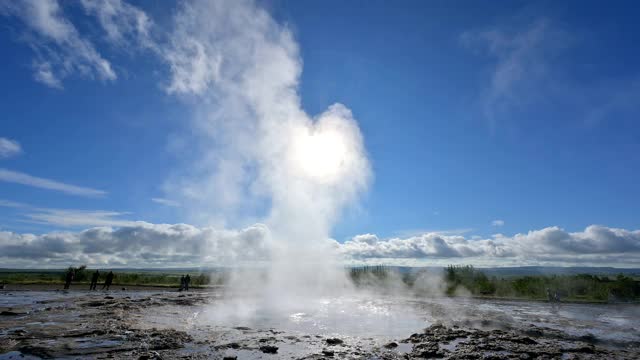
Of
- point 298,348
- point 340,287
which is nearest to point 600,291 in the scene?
point 340,287

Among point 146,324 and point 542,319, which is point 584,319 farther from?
point 146,324

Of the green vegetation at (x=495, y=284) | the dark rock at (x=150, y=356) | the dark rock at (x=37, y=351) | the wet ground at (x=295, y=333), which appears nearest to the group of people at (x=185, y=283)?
the green vegetation at (x=495, y=284)

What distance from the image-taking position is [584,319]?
91.7ft

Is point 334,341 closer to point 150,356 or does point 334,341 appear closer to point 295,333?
point 295,333

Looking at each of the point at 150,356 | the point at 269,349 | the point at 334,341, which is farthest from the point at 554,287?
the point at 150,356

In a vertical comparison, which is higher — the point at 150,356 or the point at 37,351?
the point at 37,351

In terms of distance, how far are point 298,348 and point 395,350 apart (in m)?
3.70

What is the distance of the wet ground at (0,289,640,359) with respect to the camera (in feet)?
49.5

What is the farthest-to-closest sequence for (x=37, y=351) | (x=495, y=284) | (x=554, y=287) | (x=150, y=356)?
(x=495, y=284) → (x=554, y=287) → (x=37, y=351) → (x=150, y=356)

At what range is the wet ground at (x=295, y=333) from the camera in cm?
1509

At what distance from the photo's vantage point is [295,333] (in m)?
19.8

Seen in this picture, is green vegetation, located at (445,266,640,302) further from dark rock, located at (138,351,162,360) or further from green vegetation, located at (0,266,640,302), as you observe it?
dark rock, located at (138,351,162,360)

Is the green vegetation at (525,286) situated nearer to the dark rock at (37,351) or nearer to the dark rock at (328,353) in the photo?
the dark rock at (328,353)

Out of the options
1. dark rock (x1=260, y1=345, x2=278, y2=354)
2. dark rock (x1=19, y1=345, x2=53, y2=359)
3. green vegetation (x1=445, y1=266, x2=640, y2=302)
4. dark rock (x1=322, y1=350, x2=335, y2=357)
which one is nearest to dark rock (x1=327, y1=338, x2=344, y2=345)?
dark rock (x1=322, y1=350, x2=335, y2=357)
